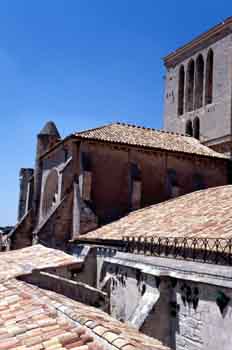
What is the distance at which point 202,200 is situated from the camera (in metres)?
17.1

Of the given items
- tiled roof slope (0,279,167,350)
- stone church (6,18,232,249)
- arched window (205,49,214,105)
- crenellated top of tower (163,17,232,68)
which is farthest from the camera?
arched window (205,49,214,105)

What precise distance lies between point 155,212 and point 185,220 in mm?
3578

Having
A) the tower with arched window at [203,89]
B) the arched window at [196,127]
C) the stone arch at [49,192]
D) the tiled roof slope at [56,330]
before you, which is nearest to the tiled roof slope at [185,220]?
the tiled roof slope at [56,330]

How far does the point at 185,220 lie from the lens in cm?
1447

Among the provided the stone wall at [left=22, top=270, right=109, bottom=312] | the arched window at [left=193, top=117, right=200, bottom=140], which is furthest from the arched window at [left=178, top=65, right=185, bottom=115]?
the stone wall at [left=22, top=270, right=109, bottom=312]

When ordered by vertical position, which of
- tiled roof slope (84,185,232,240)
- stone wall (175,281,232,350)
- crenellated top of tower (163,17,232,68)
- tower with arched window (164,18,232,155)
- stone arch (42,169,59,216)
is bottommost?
stone wall (175,281,232,350)

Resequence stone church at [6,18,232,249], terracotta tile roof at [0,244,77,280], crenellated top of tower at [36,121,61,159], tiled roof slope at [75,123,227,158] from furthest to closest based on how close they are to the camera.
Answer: crenellated top of tower at [36,121,61,159] < tiled roof slope at [75,123,227,158] < stone church at [6,18,232,249] < terracotta tile roof at [0,244,77,280]

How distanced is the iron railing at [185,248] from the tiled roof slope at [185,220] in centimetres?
37

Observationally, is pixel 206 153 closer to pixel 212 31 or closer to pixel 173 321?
pixel 212 31

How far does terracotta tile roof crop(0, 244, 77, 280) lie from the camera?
1150 cm

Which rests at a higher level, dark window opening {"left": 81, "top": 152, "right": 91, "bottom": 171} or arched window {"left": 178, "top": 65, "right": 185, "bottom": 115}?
arched window {"left": 178, "top": 65, "right": 185, "bottom": 115}

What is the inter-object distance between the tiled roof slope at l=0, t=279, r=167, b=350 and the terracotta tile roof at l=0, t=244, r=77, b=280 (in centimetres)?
362

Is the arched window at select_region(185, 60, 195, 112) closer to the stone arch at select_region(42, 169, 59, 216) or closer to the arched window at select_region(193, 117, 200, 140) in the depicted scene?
the arched window at select_region(193, 117, 200, 140)

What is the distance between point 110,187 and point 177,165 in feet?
13.3
